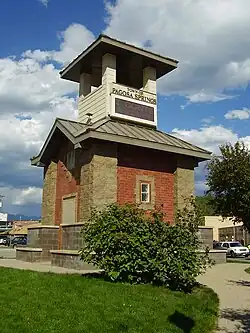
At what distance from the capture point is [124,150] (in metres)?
17.9

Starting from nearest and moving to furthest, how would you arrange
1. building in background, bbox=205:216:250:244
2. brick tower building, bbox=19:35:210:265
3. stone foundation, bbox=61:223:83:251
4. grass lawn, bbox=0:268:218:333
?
1. grass lawn, bbox=0:268:218:333
2. stone foundation, bbox=61:223:83:251
3. brick tower building, bbox=19:35:210:265
4. building in background, bbox=205:216:250:244

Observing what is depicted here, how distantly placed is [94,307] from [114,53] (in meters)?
14.3

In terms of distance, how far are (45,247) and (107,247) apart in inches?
329

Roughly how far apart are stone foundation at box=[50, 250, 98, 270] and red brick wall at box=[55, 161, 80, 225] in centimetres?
338

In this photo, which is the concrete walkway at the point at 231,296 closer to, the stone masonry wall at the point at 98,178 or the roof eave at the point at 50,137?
the stone masonry wall at the point at 98,178

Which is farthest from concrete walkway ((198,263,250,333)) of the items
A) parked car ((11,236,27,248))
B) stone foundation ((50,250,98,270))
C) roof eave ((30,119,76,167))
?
parked car ((11,236,27,248))

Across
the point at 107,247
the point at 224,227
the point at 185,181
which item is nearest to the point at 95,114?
the point at 185,181

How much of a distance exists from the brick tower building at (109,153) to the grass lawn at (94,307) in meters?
5.12

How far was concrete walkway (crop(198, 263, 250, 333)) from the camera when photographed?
8.30 metres

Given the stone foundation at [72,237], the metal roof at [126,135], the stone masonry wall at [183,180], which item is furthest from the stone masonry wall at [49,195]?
the stone masonry wall at [183,180]

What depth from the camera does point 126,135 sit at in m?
17.3

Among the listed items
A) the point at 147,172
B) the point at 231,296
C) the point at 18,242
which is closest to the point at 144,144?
the point at 147,172

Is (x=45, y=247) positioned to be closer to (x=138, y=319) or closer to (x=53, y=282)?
(x=53, y=282)

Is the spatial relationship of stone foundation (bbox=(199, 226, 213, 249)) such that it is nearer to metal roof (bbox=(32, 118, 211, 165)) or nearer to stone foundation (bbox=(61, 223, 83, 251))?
metal roof (bbox=(32, 118, 211, 165))
